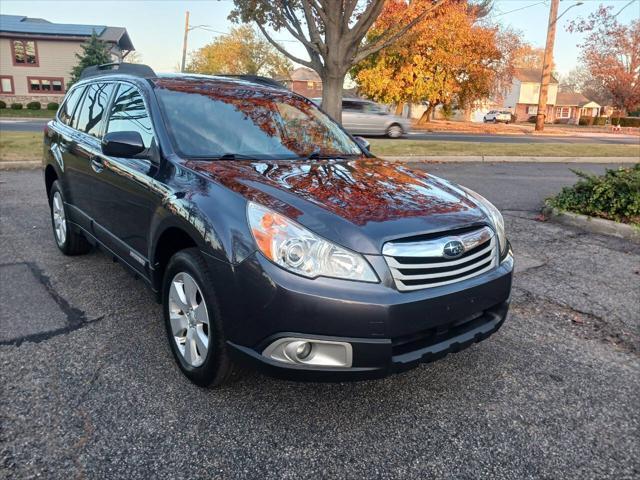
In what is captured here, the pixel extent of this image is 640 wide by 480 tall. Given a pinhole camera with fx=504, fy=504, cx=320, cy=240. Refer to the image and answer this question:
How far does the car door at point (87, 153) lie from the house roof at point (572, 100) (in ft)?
315

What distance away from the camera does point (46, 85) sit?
42.1m

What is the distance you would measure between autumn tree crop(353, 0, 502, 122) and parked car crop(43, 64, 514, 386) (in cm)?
2642

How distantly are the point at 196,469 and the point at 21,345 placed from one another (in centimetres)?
178

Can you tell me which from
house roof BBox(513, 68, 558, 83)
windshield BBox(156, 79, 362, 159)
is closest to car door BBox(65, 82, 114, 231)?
windshield BBox(156, 79, 362, 159)

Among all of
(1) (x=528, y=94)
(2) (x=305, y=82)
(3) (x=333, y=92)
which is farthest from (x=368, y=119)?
(1) (x=528, y=94)

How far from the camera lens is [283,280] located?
2.28m

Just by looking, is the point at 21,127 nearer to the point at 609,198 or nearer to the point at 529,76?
the point at 609,198

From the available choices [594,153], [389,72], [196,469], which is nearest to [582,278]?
[196,469]

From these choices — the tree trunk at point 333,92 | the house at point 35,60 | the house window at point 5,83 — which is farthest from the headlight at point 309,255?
the house window at point 5,83

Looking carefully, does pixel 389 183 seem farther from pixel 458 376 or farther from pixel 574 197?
pixel 574 197

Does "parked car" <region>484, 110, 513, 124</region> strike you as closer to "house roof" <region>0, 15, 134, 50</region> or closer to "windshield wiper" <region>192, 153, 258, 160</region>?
"house roof" <region>0, 15, 134, 50</region>

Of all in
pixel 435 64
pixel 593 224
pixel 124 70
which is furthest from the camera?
pixel 435 64

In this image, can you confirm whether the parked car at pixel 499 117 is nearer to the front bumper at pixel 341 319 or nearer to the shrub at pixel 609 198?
the shrub at pixel 609 198

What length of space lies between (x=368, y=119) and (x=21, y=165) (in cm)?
1473
